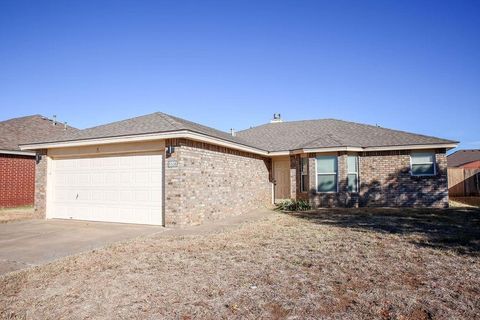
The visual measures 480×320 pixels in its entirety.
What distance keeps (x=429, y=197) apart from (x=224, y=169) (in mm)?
10463

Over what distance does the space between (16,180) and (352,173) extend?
17.5m

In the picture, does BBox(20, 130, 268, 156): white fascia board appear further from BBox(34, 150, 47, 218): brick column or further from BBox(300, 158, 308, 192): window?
BBox(300, 158, 308, 192): window

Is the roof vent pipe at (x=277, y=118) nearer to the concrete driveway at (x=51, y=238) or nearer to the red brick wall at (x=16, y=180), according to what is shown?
the red brick wall at (x=16, y=180)

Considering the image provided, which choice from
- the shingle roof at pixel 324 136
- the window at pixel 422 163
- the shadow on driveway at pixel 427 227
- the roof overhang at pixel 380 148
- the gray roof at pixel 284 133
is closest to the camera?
the shadow on driveway at pixel 427 227

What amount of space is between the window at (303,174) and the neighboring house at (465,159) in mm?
32903

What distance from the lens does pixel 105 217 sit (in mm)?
10906

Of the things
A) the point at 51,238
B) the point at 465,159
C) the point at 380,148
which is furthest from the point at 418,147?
the point at 465,159

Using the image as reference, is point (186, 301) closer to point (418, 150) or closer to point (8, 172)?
point (418, 150)

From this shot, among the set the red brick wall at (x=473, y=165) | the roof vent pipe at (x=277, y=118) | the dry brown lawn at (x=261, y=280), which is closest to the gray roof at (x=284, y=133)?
the roof vent pipe at (x=277, y=118)

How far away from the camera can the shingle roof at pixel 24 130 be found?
54.7 ft

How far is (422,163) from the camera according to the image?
1526cm

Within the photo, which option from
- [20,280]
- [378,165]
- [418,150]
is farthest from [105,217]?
[418,150]

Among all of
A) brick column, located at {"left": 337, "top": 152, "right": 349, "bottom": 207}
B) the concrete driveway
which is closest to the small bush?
brick column, located at {"left": 337, "top": 152, "right": 349, "bottom": 207}

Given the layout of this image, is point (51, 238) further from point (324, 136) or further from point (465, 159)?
point (465, 159)
